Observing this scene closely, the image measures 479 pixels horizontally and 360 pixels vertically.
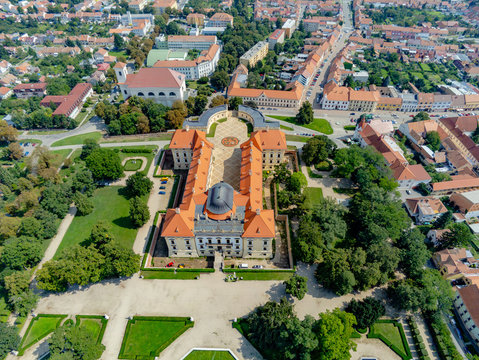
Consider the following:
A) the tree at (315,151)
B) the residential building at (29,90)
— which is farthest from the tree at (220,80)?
the residential building at (29,90)

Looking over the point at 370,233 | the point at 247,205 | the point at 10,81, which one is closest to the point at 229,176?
the point at 247,205

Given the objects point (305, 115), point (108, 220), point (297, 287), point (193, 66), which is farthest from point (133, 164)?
point (193, 66)

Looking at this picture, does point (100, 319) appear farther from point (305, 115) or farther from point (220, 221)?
point (305, 115)

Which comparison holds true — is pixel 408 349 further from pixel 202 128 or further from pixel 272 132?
pixel 202 128

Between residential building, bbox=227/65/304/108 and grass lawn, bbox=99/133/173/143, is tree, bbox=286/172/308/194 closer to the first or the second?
grass lawn, bbox=99/133/173/143

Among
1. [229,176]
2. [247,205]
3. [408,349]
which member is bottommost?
[408,349]

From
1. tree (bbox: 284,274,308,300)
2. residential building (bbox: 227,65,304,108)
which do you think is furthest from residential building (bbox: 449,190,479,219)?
residential building (bbox: 227,65,304,108)

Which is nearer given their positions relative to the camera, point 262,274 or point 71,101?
point 262,274
